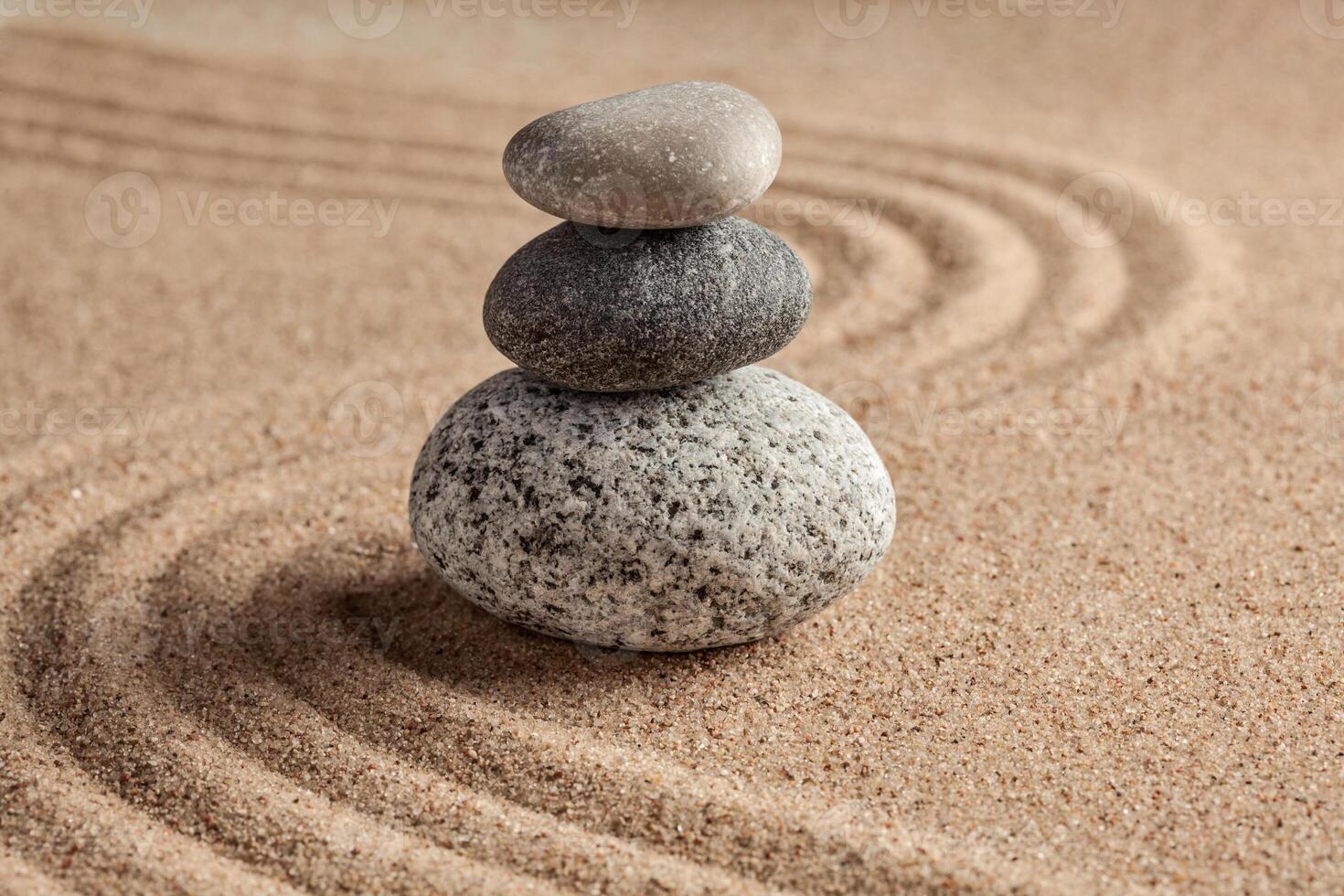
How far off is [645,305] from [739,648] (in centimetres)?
110

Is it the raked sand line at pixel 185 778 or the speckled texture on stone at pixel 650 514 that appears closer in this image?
the raked sand line at pixel 185 778

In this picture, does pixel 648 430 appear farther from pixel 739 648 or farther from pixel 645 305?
pixel 739 648

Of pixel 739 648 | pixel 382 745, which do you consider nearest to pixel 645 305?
pixel 739 648

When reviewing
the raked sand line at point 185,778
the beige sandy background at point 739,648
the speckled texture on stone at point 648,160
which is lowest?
the raked sand line at point 185,778

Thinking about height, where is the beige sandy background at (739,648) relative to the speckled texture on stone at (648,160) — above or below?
below

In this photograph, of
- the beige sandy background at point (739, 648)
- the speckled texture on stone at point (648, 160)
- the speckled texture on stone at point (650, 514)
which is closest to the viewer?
the beige sandy background at point (739, 648)

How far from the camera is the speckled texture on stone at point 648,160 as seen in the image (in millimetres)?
3398

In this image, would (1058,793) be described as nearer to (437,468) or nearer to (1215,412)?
(437,468)

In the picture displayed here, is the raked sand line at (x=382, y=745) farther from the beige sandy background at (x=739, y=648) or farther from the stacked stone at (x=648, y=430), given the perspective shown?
the stacked stone at (x=648, y=430)

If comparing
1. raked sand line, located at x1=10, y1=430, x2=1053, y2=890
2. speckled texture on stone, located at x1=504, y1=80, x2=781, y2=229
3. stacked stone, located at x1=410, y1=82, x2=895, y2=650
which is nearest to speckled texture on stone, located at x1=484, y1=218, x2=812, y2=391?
stacked stone, located at x1=410, y1=82, x2=895, y2=650

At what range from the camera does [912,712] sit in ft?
11.9

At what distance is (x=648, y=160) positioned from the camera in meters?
3.39

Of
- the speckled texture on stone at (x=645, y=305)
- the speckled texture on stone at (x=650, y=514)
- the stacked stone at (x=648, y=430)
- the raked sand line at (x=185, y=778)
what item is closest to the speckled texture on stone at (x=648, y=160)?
the stacked stone at (x=648, y=430)

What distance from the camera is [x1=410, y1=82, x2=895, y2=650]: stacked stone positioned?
11.4 feet
